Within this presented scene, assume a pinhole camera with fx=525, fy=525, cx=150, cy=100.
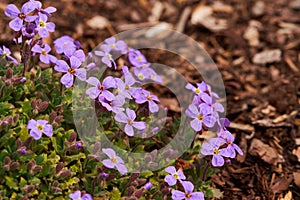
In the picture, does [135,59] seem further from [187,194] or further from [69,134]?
[187,194]

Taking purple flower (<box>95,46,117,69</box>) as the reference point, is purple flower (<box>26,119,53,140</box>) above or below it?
below

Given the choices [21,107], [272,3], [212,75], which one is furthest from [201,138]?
[272,3]

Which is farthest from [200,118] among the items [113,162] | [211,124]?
[113,162]

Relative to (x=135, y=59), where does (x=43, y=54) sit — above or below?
above

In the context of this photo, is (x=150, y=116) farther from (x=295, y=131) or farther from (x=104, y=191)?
(x=295, y=131)

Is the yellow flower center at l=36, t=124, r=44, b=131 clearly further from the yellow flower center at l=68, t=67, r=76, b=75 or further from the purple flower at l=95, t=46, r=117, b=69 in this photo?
the purple flower at l=95, t=46, r=117, b=69

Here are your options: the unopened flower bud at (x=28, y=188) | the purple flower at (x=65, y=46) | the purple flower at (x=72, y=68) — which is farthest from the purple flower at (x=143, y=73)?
the unopened flower bud at (x=28, y=188)

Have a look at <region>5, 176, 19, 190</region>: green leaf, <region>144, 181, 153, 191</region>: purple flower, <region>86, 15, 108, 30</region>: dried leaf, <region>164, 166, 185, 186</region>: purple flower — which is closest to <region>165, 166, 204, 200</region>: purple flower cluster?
<region>164, 166, 185, 186</region>: purple flower
